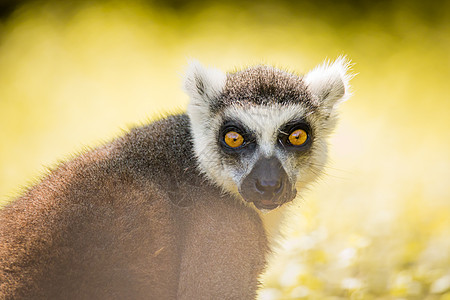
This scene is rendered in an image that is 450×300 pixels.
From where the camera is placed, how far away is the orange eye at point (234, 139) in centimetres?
357

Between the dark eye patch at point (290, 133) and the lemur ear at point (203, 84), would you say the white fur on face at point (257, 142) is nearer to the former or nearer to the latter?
the dark eye patch at point (290, 133)

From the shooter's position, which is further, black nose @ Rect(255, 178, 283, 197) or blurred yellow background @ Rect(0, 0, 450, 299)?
blurred yellow background @ Rect(0, 0, 450, 299)

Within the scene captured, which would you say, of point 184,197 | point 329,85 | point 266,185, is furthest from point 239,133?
point 329,85

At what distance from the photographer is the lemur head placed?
136 inches

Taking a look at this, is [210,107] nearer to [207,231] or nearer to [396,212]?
[207,231]

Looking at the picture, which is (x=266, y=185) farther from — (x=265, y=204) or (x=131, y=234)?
(x=131, y=234)

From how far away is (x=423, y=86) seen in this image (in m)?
9.78

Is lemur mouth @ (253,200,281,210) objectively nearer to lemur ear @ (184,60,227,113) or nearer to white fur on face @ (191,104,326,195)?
white fur on face @ (191,104,326,195)

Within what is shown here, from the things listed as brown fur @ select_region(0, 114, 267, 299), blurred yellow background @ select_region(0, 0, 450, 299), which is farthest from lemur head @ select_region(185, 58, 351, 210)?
blurred yellow background @ select_region(0, 0, 450, 299)

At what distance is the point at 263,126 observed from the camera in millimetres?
3500

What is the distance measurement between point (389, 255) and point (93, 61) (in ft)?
25.3

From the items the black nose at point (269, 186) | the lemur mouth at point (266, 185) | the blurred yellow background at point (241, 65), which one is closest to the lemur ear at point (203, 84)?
the lemur mouth at point (266, 185)

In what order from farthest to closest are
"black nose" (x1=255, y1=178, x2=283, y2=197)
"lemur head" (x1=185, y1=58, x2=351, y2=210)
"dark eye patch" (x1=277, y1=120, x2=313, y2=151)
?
1. "dark eye patch" (x1=277, y1=120, x2=313, y2=151)
2. "lemur head" (x1=185, y1=58, x2=351, y2=210)
3. "black nose" (x1=255, y1=178, x2=283, y2=197)

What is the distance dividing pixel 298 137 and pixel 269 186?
1.73ft
